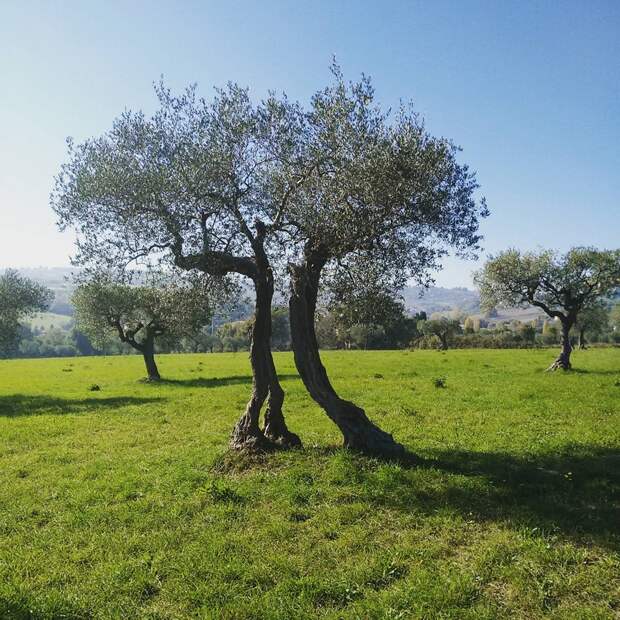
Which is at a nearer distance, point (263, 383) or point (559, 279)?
point (263, 383)

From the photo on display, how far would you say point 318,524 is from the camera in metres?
10.8

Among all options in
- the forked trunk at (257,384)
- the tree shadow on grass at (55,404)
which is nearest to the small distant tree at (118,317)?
the tree shadow on grass at (55,404)

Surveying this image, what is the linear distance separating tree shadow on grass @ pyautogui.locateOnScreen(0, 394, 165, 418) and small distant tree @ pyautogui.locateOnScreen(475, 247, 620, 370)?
3021 centimetres

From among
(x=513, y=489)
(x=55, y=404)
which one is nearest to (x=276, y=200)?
(x=513, y=489)

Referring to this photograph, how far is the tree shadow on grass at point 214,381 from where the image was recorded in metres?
40.1

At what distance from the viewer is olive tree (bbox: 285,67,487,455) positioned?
13711 mm

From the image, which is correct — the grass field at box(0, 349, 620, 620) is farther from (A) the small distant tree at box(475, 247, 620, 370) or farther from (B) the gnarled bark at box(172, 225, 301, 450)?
(A) the small distant tree at box(475, 247, 620, 370)

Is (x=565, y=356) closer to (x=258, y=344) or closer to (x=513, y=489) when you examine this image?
(x=513, y=489)

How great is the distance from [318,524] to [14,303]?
3609 cm

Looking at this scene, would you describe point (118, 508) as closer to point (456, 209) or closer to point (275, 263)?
point (275, 263)

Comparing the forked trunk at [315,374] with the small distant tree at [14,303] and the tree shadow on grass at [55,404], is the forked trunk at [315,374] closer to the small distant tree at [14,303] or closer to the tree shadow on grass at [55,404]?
the tree shadow on grass at [55,404]

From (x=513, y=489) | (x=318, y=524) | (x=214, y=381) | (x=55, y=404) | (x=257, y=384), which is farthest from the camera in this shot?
(x=214, y=381)

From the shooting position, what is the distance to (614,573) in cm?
833

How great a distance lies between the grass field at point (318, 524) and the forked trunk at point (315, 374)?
1.02m
